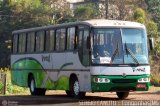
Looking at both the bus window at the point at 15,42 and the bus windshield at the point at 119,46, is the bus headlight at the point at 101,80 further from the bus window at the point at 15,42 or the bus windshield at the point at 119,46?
the bus window at the point at 15,42

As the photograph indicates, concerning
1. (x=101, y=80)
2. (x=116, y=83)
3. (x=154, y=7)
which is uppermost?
(x=154, y=7)

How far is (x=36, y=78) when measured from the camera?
26359 millimetres

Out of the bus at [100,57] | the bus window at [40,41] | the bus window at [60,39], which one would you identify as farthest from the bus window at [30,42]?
the bus window at [60,39]

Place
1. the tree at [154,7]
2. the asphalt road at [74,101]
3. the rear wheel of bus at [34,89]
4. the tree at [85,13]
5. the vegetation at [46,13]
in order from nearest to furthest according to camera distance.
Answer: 1. the asphalt road at [74,101]
2. the rear wheel of bus at [34,89]
3. the vegetation at [46,13]
4. the tree at [85,13]
5. the tree at [154,7]

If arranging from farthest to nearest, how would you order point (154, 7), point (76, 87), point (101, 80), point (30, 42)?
point (154, 7)
point (30, 42)
point (76, 87)
point (101, 80)

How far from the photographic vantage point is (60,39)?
76.6ft

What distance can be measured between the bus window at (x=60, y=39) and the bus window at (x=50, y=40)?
1.52 ft

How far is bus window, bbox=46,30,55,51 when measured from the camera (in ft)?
79.1

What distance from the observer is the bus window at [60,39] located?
75.8 feet

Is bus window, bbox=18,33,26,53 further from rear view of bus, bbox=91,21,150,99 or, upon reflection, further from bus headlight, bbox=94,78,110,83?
bus headlight, bbox=94,78,110,83

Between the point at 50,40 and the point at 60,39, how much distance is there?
1.12 meters

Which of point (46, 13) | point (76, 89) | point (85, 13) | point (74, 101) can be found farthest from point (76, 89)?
point (85, 13)

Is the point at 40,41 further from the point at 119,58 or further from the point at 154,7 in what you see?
the point at 154,7

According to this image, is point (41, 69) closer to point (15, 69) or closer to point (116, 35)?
point (15, 69)
